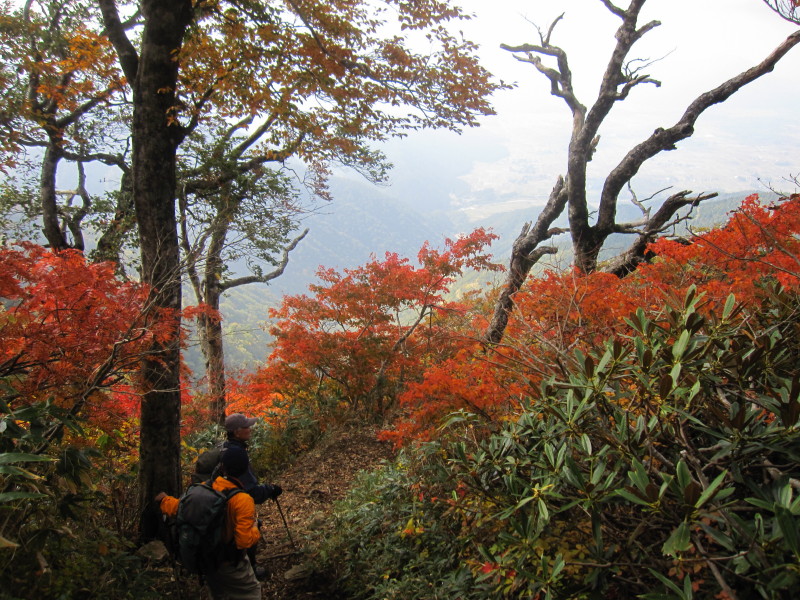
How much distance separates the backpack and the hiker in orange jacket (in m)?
0.07

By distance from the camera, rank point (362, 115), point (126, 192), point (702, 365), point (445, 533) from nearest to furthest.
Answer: point (702, 365), point (445, 533), point (362, 115), point (126, 192)

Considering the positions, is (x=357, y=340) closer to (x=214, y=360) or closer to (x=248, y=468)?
(x=214, y=360)

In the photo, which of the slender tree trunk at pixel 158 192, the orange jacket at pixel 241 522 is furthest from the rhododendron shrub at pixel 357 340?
the orange jacket at pixel 241 522

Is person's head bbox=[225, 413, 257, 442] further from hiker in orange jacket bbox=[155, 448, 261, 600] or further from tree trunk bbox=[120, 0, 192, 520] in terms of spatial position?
tree trunk bbox=[120, 0, 192, 520]

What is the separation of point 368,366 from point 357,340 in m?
0.55

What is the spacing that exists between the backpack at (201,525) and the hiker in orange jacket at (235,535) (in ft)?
0.22

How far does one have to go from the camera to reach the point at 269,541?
195 inches

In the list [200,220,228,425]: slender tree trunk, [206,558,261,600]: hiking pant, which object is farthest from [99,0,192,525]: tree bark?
[200,220,228,425]: slender tree trunk

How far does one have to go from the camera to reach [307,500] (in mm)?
6055

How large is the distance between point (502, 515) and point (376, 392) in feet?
21.5

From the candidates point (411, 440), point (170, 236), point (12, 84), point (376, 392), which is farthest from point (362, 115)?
point (12, 84)

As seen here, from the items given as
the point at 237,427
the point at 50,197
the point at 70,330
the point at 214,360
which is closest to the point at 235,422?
the point at 237,427

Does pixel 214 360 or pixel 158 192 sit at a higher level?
pixel 158 192

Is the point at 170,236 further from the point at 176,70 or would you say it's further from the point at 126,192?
the point at 126,192
